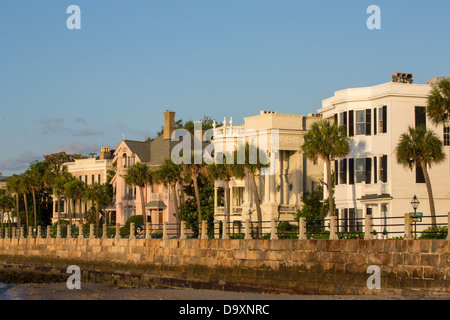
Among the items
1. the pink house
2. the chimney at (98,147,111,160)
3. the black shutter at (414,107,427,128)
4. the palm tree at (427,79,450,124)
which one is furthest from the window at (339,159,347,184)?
the chimney at (98,147,111,160)

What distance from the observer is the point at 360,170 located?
48094 millimetres

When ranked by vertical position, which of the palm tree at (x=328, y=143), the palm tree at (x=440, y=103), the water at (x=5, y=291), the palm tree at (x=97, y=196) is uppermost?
the palm tree at (x=440, y=103)

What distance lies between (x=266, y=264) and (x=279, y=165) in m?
29.0

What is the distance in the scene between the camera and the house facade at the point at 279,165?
61119 mm

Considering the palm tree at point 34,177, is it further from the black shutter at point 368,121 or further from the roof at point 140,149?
the black shutter at point 368,121

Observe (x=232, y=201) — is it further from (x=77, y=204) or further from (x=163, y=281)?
(x=77, y=204)

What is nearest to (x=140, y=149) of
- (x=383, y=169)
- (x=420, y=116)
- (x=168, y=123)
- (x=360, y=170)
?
(x=168, y=123)

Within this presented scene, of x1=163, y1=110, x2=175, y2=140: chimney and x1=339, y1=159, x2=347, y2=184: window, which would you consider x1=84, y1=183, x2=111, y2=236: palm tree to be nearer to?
x1=163, y1=110, x2=175, y2=140: chimney

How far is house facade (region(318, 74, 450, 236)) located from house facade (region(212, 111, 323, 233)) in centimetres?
1278

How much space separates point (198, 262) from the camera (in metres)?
38.2

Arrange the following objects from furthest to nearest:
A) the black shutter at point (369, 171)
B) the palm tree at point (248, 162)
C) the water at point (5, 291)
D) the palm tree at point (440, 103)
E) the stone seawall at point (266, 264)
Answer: the palm tree at point (248, 162) → the black shutter at point (369, 171) → the palm tree at point (440, 103) → the water at point (5, 291) → the stone seawall at point (266, 264)

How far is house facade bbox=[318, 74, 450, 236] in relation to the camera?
46.1 m

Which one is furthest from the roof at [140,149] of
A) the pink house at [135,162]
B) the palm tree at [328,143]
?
the palm tree at [328,143]
